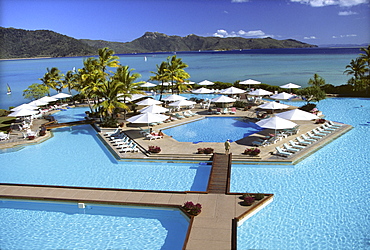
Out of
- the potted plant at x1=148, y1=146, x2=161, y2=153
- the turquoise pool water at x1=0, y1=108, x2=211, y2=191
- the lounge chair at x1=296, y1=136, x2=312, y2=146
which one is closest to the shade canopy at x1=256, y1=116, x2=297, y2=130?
the lounge chair at x1=296, y1=136, x2=312, y2=146

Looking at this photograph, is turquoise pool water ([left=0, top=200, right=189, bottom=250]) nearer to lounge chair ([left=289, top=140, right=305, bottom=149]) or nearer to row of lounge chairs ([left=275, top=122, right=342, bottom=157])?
row of lounge chairs ([left=275, top=122, right=342, bottom=157])

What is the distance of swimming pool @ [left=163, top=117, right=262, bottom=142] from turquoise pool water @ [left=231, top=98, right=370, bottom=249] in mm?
5478

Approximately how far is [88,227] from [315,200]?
9.27 m

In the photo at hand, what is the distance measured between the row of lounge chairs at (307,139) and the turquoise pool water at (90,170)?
4.64 m

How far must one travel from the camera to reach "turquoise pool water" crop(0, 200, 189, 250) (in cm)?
1045

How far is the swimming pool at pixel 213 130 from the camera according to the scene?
21375 millimetres

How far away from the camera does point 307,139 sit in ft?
63.3

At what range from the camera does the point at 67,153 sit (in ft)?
65.7

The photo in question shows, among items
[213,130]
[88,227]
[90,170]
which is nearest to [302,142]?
[213,130]

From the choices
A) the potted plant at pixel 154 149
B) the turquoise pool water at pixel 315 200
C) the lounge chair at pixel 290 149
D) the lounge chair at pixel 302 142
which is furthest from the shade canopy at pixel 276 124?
the potted plant at pixel 154 149

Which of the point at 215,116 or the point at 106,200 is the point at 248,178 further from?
the point at 215,116

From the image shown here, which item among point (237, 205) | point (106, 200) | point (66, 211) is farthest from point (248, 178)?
point (66, 211)

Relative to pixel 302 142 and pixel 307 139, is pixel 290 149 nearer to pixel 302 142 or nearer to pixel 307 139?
pixel 302 142

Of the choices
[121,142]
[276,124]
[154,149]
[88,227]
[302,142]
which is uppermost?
[276,124]
